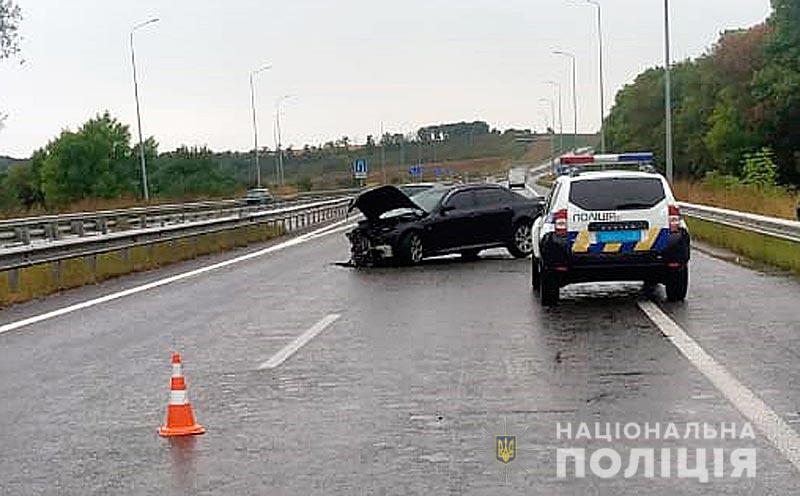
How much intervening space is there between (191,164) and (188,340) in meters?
106

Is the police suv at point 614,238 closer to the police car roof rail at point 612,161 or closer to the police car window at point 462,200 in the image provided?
the police car window at point 462,200

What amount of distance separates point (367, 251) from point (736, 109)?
5786 centimetres

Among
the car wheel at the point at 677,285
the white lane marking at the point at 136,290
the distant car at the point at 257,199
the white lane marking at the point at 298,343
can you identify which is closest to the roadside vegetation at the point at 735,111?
the white lane marking at the point at 136,290

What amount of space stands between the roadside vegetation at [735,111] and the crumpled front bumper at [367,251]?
2369 cm

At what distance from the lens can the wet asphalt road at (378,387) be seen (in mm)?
6750

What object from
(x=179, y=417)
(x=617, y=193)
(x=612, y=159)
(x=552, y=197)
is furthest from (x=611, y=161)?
(x=179, y=417)

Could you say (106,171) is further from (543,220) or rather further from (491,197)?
(543,220)

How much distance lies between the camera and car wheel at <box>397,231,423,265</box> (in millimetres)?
22359

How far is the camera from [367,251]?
73.9ft

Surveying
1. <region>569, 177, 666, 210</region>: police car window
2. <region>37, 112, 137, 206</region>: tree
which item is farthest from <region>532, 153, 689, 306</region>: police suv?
<region>37, 112, 137, 206</region>: tree

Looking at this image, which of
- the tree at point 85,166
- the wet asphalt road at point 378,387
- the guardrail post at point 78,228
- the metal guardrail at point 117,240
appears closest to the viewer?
the wet asphalt road at point 378,387

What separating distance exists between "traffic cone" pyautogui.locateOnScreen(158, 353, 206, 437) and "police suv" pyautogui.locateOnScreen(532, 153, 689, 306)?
280 inches

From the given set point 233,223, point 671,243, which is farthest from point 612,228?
point 233,223

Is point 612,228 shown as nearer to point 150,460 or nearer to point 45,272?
point 150,460
